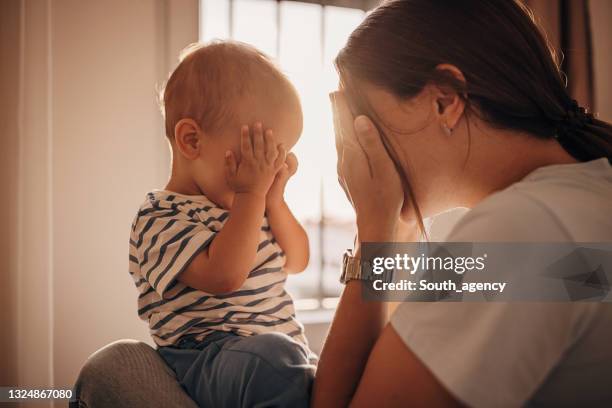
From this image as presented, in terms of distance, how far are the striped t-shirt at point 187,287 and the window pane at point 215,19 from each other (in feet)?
4.02

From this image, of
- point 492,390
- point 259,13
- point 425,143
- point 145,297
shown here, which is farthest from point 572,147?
point 259,13

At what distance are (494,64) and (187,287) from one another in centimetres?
67

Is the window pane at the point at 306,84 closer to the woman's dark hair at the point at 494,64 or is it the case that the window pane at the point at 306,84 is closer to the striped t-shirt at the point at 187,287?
the striped t-shirt at the point at 187,287

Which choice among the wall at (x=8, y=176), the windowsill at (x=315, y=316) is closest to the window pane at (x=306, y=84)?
the windowsill at (x=315, y=316)

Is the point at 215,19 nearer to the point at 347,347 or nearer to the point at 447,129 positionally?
the point at 447,129

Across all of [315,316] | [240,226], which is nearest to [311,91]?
[315,316]

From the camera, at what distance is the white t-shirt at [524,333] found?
2.01 ft

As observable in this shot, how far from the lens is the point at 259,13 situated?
7.35ft

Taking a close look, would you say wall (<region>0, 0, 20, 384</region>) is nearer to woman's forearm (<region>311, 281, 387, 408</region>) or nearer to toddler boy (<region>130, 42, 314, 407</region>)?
toddler boy (<region>130, 42, 314, 407</region>)

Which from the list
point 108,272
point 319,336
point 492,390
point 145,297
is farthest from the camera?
point 319,336

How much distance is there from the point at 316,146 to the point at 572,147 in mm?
1498

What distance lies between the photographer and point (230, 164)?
42.8 inches

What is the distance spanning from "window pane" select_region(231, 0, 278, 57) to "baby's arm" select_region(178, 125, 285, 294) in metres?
1.26

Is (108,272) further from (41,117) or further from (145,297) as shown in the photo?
(145,297)
